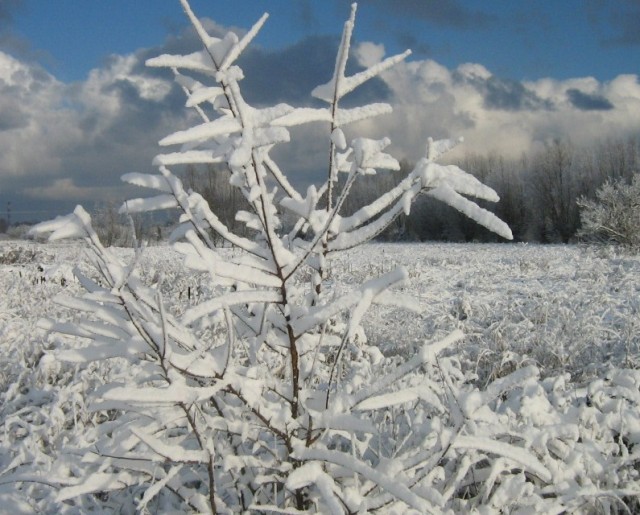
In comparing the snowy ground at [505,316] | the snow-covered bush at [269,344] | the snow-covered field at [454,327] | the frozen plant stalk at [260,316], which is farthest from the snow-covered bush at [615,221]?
the frozen plant stalk at [260,316]

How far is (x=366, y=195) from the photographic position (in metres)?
46.9

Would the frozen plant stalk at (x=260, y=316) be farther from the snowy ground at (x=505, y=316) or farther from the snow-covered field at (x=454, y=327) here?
the snowy ground at (x=505, y=316)

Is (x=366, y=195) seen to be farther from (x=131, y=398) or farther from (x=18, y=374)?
(x=131, y=398)

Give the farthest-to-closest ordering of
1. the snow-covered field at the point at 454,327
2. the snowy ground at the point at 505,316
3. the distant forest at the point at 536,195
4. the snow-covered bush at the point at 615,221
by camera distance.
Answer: the distant forest at the point at 536,195 < the snow-covered bush at the point at 615,221 < the snowy ground at the point at 505,316 < the snow-covered field at the point at 454,327

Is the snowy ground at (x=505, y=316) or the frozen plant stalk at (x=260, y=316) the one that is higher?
the frozen plant stalk at (x=260, y=316)

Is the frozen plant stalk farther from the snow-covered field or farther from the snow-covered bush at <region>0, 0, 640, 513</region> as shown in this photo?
the snow-covered field

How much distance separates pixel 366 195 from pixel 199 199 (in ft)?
150

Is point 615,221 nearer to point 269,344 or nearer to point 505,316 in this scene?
point 505,316

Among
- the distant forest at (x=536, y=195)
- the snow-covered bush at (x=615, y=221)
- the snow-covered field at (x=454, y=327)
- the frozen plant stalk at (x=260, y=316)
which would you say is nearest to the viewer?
the frozen plant stalk at (x=260, y=316)

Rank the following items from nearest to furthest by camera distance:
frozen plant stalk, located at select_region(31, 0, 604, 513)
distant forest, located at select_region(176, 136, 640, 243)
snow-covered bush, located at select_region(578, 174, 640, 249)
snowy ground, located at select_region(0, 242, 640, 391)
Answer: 1. frozen plant stalk, located at select_region(31, 0, 604, 513)
2. snowy ground, located at select_region(0, 242, 640, 391)
3. snow-covered bush, located at select_region(578, 174, 640, 249)
4. distant forest, located at select_region(176, 136, 640, 243)

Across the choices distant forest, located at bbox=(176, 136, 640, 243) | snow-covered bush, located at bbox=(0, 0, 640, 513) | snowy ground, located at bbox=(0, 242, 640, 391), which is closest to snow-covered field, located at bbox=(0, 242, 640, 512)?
snowy ground, located at bbox=(0, 242, 640, 391)

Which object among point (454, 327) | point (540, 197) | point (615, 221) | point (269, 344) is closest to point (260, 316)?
point (269, 344)

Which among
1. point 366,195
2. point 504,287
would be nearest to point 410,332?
point 504,287

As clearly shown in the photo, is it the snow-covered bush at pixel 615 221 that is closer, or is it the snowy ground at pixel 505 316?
the snowy ground at pixel 505 316
